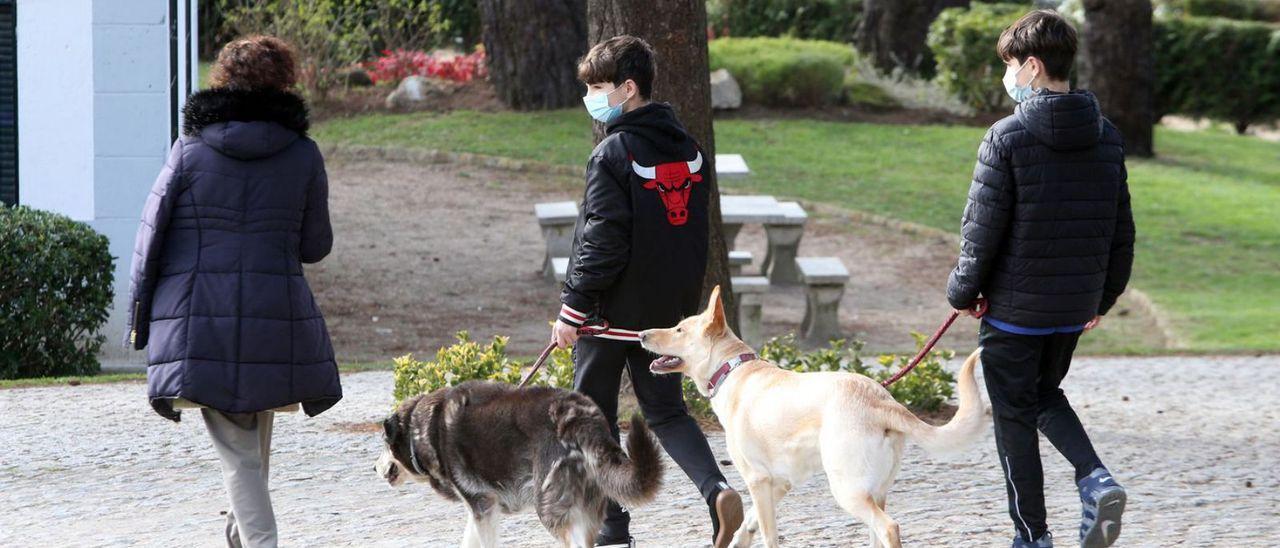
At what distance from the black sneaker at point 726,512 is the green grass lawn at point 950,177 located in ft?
28.5

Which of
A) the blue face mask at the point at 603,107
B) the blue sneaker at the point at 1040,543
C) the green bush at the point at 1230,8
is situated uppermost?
the blue face mask at the point at 603,107

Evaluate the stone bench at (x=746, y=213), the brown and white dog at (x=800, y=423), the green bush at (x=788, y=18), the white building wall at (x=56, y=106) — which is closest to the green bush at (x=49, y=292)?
the white building wall at (x=56, y=106)

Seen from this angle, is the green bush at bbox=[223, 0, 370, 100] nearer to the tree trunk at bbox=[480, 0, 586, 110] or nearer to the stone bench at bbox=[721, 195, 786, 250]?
the tree trunk at bbox=[480, 0, 586, 110]

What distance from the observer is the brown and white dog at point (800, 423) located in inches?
188

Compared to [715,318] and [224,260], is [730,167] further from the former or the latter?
[224,260]

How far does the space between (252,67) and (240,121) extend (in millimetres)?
182

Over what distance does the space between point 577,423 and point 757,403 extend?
0.65 meters

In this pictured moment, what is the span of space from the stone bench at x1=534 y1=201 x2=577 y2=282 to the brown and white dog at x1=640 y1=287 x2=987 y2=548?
8299 mm

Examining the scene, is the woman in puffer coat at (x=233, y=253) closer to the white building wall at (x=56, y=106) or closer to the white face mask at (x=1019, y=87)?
the white face mask at (x=1019, y=87)

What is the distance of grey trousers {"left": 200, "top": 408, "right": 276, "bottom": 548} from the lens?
487 cm

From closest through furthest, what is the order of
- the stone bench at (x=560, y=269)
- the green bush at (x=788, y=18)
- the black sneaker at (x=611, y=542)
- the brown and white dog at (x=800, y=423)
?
1. the brown and white dog at (x=800, y=423)
2. the black sneaker at (x=611, y=542)
3. the stone bench at (x=560, y=269)
4. the green bush at (x=788, y=18)

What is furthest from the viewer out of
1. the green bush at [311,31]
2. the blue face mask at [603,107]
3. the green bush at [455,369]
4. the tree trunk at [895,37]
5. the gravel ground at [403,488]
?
the tree trunk at [895,37]

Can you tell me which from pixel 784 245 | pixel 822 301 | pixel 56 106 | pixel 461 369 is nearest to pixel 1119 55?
pixel 784 245

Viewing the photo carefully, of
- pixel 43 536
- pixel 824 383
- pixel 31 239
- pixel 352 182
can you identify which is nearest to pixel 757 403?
pixel 824 383
